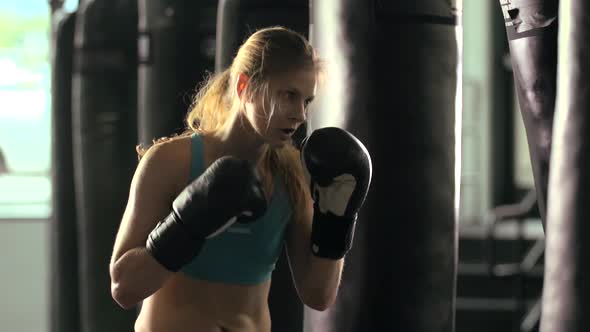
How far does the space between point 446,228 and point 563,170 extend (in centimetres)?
27

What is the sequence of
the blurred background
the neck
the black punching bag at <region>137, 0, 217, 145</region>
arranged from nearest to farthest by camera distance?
the neck
the black punching bag at <region>137, 0, 217, 145</region>
the blurred background

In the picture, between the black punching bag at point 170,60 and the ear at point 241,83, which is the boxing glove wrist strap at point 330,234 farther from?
the black punching bag at point 170,60

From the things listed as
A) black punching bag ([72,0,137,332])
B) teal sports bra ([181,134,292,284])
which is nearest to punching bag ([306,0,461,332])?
teal sports bra ([181,134,292,284])

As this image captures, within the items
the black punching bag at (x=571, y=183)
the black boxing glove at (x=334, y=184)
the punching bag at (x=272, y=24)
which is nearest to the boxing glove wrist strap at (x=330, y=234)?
the black boxing glove at (x=334, y=184)

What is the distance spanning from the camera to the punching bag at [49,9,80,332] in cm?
192

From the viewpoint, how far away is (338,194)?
105 cm

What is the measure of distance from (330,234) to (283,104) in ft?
0.57

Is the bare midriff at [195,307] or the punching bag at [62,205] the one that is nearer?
the bare midriff at [195,307]

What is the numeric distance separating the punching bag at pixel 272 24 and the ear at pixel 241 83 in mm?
500

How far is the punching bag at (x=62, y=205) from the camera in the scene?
192 centimetres

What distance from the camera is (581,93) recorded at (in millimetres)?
1145

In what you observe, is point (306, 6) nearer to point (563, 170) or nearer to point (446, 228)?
point (446, 228)

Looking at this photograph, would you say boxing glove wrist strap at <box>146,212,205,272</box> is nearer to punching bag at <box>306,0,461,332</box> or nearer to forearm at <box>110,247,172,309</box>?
forearm at <box>110,247,172,309</box>

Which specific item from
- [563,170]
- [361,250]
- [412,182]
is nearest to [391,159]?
[412,182]
